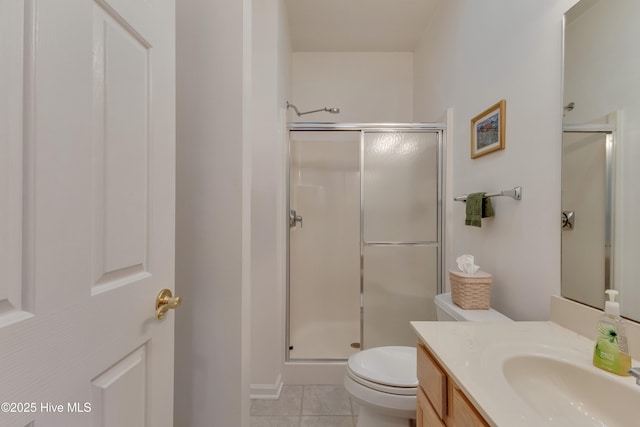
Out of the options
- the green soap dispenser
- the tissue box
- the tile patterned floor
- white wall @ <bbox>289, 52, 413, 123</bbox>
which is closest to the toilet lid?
the tissue box

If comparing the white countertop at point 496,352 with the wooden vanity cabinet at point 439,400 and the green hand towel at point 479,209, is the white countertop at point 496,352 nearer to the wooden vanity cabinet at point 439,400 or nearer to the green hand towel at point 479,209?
the wooden vanity cabinet at point 439,400

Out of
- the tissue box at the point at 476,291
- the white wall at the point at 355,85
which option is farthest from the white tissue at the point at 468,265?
the white wall at the point at 355,85

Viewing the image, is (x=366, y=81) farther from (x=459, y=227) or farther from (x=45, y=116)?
(x=45, y=116)

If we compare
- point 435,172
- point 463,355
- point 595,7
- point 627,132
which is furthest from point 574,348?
point 435,172

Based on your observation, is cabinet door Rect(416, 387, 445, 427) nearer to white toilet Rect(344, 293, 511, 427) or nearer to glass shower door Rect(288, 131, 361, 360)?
white toilet Rect(344, 293, 511, 427)

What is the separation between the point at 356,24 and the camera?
2461 mm

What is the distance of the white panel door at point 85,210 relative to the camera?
0.42 meters

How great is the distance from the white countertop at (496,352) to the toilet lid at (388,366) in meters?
0.43

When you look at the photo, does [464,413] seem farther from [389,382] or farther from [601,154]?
[601,154]

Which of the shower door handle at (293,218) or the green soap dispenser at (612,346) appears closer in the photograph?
the green soap dispenser at (612,346)

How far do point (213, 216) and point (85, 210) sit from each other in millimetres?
535

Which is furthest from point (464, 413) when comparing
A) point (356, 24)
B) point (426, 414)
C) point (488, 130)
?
point (356, 24)

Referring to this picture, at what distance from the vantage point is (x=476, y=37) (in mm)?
1646

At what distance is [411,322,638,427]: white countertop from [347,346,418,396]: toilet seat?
426 millimetres
